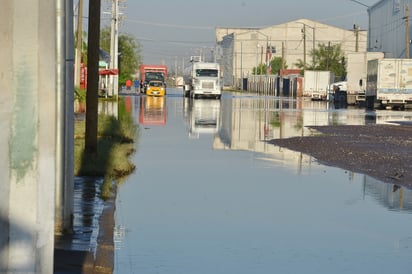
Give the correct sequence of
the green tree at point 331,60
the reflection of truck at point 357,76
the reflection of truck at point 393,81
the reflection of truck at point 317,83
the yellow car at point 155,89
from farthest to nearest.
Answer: the green tree at point 331,60 < the reflection of truck at point 317,83 < the yellow car at point 155,89 < the reflection of truck at point 357,76 < the reflection of truck at point 393,81

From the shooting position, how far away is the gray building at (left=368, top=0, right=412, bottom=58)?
87.9 m

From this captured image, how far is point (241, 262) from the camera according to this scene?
363 inches

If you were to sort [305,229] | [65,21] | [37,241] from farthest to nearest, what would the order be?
[305,229]
[65,21]
[37,241]

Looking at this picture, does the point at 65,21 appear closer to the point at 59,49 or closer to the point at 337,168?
the point at 59,49

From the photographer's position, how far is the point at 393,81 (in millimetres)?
54938

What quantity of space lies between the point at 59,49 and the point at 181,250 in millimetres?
2503

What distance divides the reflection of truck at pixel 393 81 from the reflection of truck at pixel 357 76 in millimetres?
10261

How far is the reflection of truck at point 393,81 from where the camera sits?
5512 centimetres

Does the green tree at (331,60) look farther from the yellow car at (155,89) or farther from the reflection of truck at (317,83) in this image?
the yellow car at (155,89)

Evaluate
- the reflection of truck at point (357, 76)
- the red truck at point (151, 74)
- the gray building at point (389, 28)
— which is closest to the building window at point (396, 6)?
the gray building at point (389, 28)

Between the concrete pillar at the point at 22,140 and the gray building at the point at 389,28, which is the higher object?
the gray building at the point at 389,28

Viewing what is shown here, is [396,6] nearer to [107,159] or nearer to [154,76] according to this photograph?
[154,76]

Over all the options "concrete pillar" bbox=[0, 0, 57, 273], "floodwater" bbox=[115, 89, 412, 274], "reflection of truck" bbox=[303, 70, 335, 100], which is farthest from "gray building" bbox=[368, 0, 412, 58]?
"concrete pillar" bbox=[0, 0, 57, 273]

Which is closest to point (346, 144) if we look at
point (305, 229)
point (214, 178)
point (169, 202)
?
point (214, 178)
